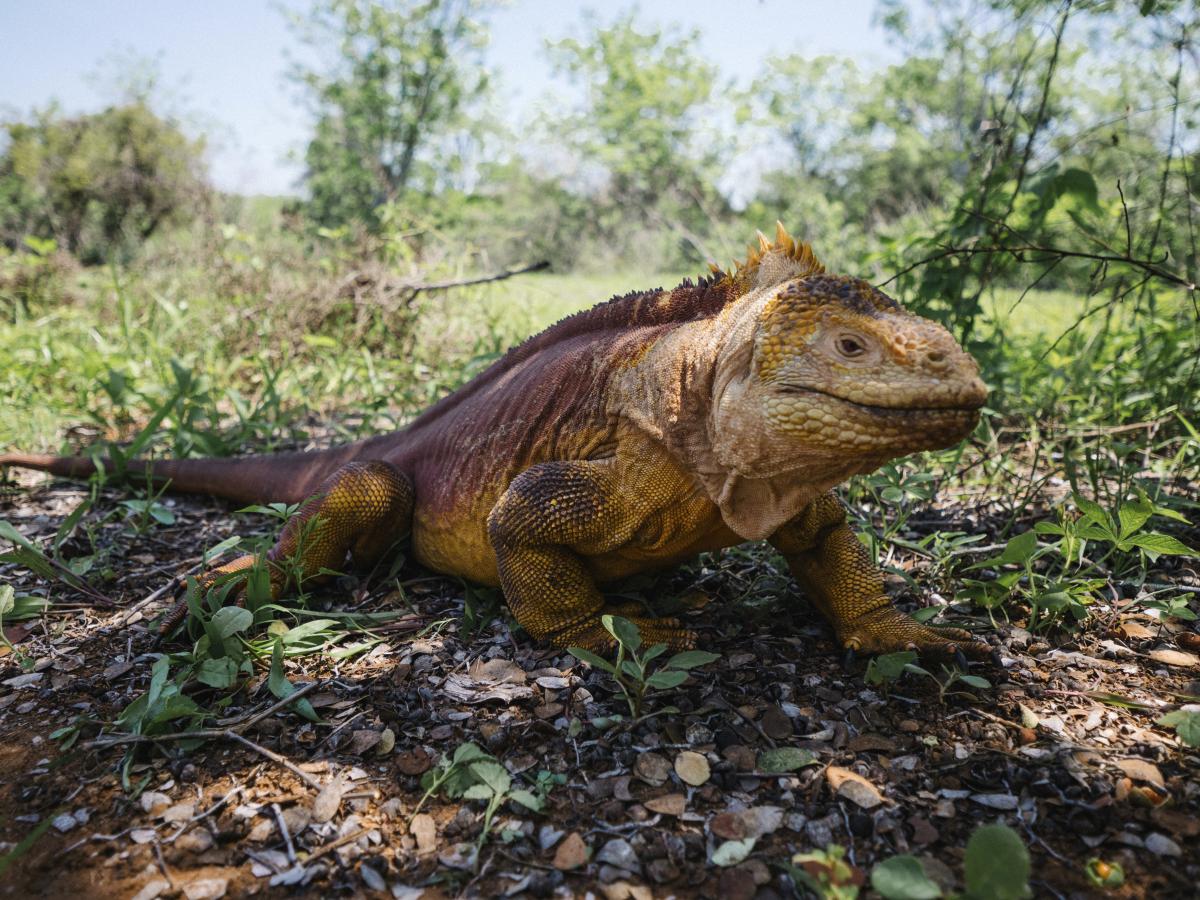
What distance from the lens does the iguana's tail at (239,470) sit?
14.7ft

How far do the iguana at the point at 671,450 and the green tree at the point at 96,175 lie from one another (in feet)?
64.5

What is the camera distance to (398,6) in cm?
2248

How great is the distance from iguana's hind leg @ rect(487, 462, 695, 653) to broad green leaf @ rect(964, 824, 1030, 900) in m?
1.40

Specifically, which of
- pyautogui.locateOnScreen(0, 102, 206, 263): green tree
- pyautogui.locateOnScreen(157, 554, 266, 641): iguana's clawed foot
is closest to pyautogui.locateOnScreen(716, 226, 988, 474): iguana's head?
pyautogui.locateOnScreen(157, 554, 266, 641): iguana's clawed foot

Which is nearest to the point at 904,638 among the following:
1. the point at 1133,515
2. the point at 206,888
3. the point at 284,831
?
the point at 1133,515

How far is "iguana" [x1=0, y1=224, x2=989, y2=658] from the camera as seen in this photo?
2279mm

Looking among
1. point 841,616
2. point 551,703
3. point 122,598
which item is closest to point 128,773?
point 551,703

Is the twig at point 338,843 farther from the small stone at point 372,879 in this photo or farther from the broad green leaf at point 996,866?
the broad green leaf at point 996,866

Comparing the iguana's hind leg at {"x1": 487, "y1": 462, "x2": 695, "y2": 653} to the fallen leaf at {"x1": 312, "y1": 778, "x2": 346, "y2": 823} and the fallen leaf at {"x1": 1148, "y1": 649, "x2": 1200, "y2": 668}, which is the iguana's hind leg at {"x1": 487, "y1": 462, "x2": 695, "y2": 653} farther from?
the fallen leaf at {"x1": 1148, "y1": 649, "x2": 1200, "y2": 668}

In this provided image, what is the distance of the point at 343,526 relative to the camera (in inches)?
145

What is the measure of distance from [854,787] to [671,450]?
124cm

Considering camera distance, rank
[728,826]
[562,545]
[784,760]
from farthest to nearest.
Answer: [562,545] < [784,760] < [728,826]

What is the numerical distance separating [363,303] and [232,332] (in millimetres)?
1385

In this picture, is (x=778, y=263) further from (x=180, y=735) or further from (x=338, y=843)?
(x=180, y=735)
